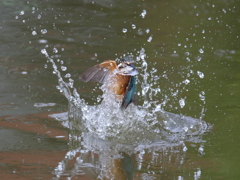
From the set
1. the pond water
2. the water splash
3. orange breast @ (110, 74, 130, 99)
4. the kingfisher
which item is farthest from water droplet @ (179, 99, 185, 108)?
orange breast @ (110, 74, 130, 99)

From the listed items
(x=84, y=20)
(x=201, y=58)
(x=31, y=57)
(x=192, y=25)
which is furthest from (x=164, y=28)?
(x=31, y=57)

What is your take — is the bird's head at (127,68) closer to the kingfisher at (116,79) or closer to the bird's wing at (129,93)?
the kingfisher at (116,79)

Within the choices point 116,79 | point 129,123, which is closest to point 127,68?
point 116,79

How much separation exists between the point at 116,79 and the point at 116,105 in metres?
0.26

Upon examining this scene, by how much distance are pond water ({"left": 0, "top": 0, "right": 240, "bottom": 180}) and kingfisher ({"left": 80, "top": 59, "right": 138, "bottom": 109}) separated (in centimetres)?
19

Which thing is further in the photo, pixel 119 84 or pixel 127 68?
pixel 119 84

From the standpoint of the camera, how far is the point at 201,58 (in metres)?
7.61

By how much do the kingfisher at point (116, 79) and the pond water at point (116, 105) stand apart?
190 millimetres

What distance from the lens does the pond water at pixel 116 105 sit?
379 centimetres

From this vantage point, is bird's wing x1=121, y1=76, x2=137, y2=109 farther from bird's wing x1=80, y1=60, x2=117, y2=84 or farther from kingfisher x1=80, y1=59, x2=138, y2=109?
bird's wing x1=80, y1=60, x2=117, y2=84

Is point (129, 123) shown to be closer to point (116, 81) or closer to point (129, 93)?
point (129, 93)

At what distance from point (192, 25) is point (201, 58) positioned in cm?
263

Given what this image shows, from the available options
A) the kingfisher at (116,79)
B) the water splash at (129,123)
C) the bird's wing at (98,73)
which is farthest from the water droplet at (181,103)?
the bird's wing at (98,73)

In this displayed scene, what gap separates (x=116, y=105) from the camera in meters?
4.84
